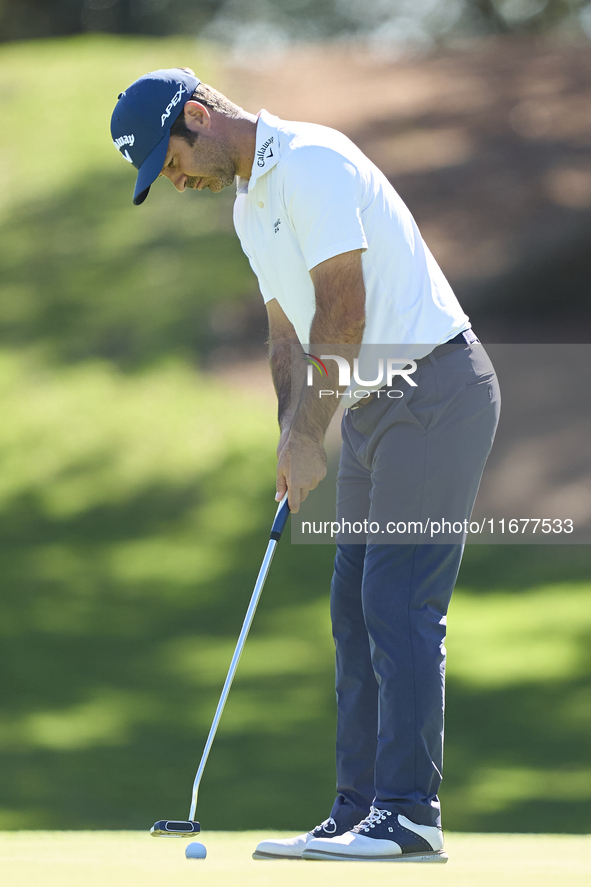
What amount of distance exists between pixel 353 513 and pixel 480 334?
22.9 feet

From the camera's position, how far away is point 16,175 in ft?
37.2

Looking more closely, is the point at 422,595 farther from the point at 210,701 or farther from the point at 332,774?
the point at 210,701

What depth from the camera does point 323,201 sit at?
2551mm

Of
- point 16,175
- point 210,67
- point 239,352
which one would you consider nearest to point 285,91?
point 210,67

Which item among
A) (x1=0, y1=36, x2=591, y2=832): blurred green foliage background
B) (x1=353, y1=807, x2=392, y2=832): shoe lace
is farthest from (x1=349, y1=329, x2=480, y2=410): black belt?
(x1=0, y1=36, x2=591, y2=832): blurred green foliage background

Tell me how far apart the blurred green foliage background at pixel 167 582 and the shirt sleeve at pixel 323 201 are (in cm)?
297

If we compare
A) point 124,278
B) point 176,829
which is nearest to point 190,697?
point 176,829

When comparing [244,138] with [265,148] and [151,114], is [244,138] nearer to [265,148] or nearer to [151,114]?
[265,148]

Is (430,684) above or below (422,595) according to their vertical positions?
below

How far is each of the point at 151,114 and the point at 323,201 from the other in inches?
19.3

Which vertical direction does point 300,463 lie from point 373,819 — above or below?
above

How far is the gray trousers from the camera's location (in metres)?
2.55

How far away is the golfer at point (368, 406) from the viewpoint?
255 cm

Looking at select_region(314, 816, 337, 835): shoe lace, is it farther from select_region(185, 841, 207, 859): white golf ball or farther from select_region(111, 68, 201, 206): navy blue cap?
select_region(111, 68, 201, 206): navy blue cap
